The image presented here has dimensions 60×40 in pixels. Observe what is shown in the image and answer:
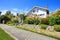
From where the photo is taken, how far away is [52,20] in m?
29.8

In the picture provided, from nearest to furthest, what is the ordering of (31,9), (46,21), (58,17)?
(58,17), (46,21), (31,9)

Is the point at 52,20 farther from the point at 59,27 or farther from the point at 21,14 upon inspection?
the point at 21,14

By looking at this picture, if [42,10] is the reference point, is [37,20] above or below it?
below

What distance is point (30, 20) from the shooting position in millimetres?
40531

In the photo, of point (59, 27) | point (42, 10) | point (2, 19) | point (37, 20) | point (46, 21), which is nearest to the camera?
point (59, 27)

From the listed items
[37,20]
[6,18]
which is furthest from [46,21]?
[6,18]

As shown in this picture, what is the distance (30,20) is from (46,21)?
21.2 feet

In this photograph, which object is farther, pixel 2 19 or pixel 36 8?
pixel 2 19

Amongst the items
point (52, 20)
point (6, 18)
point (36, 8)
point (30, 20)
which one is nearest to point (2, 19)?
point (6, 18)

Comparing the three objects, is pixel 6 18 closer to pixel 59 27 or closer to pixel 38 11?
pixel 38 11

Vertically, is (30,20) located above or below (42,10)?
below

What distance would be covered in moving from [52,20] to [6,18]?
41.4m

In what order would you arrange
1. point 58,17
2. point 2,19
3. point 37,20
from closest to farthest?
1. point 58,17
2. point 37,20
3. point 2,19

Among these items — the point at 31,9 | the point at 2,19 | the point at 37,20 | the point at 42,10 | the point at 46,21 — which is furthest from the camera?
the point at 2,19
